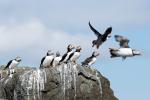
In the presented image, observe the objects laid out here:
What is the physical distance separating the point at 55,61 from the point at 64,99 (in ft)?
8.71

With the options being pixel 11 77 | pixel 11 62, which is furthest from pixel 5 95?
pixel 11 62

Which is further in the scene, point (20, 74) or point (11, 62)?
point (11, 62)

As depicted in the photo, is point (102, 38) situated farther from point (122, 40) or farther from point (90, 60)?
point (122, 40)

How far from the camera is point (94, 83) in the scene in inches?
1641

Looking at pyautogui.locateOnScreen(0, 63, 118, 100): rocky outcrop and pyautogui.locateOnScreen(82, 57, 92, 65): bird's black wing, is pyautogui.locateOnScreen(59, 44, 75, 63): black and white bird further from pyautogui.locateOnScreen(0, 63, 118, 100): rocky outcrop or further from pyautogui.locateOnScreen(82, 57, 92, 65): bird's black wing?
pyautogui.locateOnScreen(82, 57, 92, 65): bird's black wing

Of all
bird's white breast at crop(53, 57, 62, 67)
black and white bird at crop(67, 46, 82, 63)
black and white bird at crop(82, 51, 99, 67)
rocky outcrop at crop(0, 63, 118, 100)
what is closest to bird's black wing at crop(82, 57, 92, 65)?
black and white bird at crop(82, 51, 99, 67)

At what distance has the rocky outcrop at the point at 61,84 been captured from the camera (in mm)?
41188

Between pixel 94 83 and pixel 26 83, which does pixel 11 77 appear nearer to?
pixel 26 83

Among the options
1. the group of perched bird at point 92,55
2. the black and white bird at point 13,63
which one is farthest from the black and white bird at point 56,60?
the black and white bird at point 13,63

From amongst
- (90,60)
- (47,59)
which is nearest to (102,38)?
(90,60)

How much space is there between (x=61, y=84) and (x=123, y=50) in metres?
3.62

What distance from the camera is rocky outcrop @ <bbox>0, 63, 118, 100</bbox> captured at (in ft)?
135

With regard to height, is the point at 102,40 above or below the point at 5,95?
above

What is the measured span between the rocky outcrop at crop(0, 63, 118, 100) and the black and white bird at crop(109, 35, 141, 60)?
2269mm
